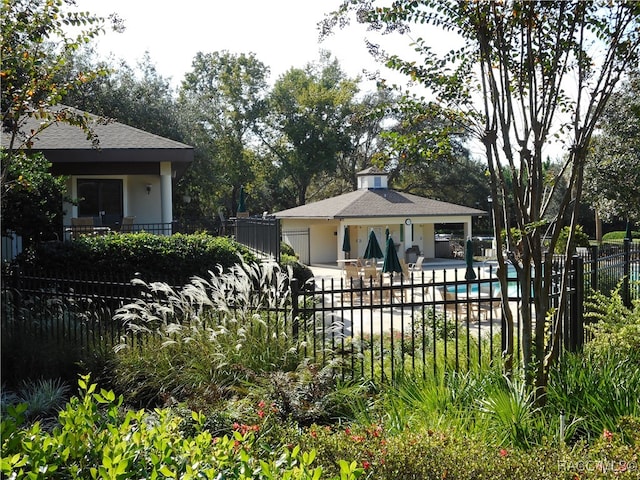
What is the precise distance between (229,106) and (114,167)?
106 feet

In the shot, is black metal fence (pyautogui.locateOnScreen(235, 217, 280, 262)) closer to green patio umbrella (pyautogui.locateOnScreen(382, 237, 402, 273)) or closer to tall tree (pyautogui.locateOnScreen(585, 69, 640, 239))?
green patio umbrella (pyautogui.locateOnScreen(382, 237, 402, 273))

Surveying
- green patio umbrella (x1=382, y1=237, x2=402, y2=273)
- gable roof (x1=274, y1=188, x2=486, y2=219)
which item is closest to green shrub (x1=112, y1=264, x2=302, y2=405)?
green patio umbrella (x1=382, y1=237, x2=402, y2=273)

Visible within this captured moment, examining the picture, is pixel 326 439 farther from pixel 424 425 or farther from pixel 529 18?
pixel 529 18

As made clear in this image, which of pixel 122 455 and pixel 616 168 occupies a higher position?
pixel 616 168

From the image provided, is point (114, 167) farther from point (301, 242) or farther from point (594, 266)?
point (301, 242)

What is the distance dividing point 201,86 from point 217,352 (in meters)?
49.7

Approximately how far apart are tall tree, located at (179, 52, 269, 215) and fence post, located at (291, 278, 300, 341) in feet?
115

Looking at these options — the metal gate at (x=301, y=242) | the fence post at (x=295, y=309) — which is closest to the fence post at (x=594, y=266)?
the fence post at (x=295, y=309)

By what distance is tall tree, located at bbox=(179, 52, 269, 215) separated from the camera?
45.7 m

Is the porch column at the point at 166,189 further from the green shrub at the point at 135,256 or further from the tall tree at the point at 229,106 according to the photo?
the tall tree at the point at 229,106

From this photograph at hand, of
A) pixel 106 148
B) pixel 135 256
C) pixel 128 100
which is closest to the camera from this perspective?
pixel 135 256

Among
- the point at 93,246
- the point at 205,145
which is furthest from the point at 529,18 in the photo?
the point at 205,145

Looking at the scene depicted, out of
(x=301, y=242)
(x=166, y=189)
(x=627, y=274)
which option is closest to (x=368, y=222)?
(x=301, y=242)

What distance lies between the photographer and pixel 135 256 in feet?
39.4
